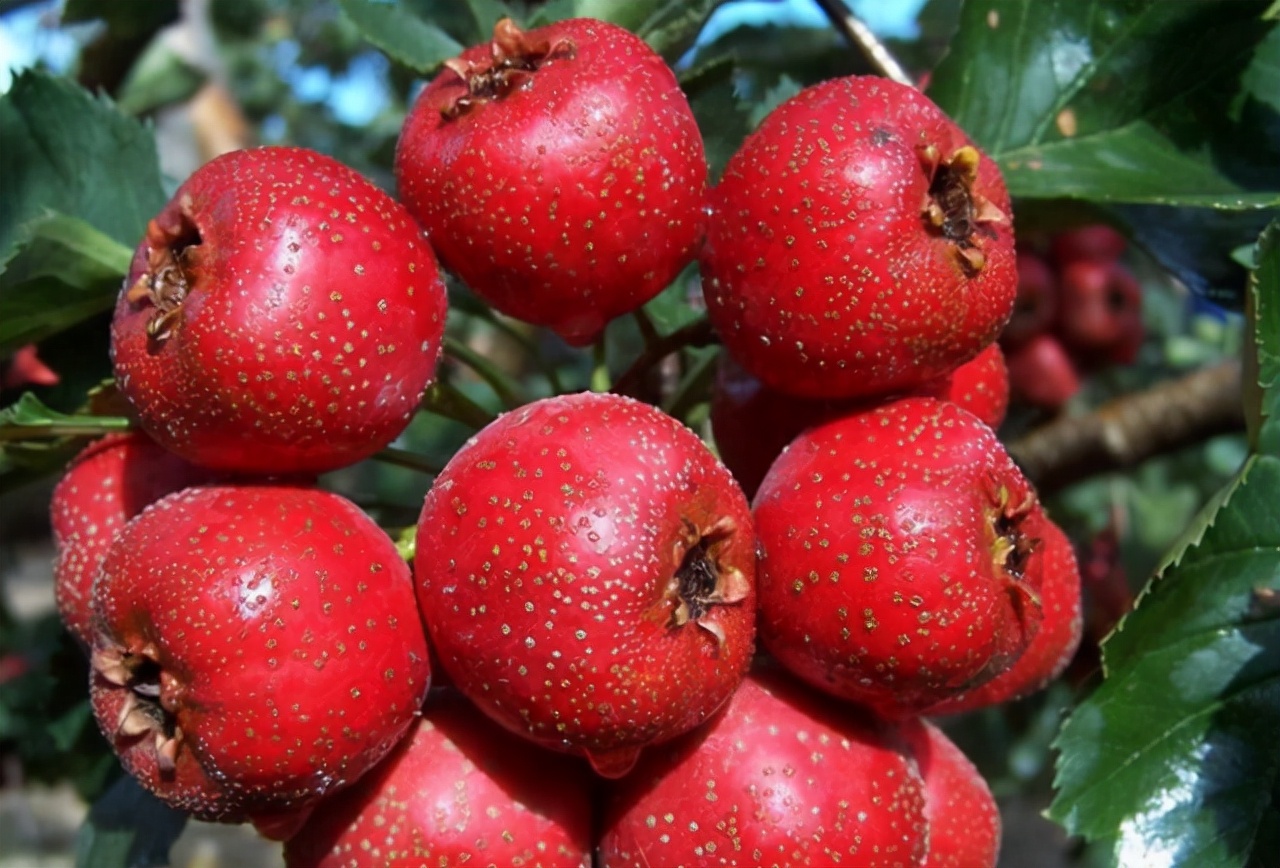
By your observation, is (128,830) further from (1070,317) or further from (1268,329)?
(1070,317)

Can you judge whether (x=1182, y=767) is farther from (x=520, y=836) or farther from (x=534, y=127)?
(x=534, y=127)

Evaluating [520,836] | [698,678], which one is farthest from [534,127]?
[520,836]

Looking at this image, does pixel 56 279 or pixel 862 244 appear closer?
pixel 862 244

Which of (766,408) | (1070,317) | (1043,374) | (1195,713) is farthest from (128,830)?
(1070,317)

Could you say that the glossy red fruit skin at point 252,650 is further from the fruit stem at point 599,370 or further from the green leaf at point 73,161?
the green leaf at point 73,161

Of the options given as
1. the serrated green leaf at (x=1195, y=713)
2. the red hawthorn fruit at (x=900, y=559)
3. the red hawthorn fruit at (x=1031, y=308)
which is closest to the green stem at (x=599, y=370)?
the red hawthorn fruit at (x=900, y=559)

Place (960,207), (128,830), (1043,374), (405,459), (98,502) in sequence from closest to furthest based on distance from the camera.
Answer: (960,207) → (98,502) → (405,459) → (128,830) → (1043,374)

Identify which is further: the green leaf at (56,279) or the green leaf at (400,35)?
the green leaf at (400,35)
